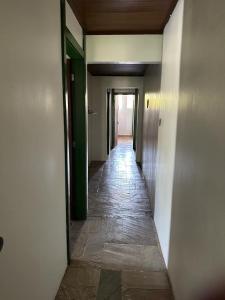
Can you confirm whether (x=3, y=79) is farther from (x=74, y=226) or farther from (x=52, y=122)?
(x=74, y=226)

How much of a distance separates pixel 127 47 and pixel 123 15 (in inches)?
20.2

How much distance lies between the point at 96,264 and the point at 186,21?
2306mm

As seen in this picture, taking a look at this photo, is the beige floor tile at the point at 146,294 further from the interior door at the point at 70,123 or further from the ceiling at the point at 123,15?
the ceiling at the point at 123,15

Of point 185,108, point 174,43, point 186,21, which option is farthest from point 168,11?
point 185,108

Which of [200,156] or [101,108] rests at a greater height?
[101,108]

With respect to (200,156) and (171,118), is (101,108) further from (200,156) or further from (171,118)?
(200,156)

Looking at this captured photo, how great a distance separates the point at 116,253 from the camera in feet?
8.76

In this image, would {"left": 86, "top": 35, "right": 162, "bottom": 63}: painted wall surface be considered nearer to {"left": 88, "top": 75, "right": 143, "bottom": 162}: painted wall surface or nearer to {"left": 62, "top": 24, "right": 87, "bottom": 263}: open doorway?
{"left": 62, "top": 24, "right": 87, "bottom": 263}: open doorway

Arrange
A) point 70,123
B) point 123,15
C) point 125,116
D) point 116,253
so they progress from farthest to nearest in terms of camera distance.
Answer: point 125,116, point 70,123, point 116,253, point 123,15

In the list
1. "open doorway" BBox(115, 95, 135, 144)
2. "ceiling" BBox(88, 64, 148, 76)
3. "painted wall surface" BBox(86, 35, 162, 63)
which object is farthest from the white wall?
"open doorway" BBox(115, 95, 135, 144)

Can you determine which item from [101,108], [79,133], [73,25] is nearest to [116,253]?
[79,133]

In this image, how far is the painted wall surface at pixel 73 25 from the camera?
221 cm

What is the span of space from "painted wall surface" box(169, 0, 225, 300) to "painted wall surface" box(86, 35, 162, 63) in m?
1.22

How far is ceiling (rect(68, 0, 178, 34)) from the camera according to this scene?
228cm
